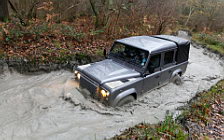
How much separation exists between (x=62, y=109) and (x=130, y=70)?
7.34 feet

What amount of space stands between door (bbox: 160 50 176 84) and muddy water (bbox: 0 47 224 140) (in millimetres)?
504

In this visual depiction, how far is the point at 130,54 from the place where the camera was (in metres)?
5.62

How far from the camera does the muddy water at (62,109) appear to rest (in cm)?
415

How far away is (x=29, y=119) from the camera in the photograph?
4484 mm

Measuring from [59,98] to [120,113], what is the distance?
1896 mm

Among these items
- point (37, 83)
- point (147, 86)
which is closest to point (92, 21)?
point (37, 83)

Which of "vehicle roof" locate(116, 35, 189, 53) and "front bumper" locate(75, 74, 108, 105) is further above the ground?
"vehicle roof" locate(116, 35, 189, 53)

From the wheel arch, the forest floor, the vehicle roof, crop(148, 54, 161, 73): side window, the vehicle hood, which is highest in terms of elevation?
the vehicle roof

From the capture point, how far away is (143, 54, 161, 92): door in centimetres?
536

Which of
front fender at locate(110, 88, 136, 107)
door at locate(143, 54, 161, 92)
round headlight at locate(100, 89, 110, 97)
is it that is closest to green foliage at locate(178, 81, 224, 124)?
door at locate(143, 54, 161, 92)

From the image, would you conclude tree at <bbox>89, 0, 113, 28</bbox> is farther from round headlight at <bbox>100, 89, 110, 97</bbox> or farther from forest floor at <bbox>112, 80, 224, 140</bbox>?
forest floor at <bbox>112, 80, 224, 140</bbox>

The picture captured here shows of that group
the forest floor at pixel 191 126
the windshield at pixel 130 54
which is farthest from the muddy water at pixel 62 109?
the windshield at pixel 130 54

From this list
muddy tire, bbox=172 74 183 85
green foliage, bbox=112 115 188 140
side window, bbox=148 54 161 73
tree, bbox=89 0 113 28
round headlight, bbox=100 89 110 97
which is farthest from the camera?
tree, bbox=89 0 113 28

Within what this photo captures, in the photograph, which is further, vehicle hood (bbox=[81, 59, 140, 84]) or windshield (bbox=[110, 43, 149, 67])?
windshield (bbox=[110, 43, 149, 67])
